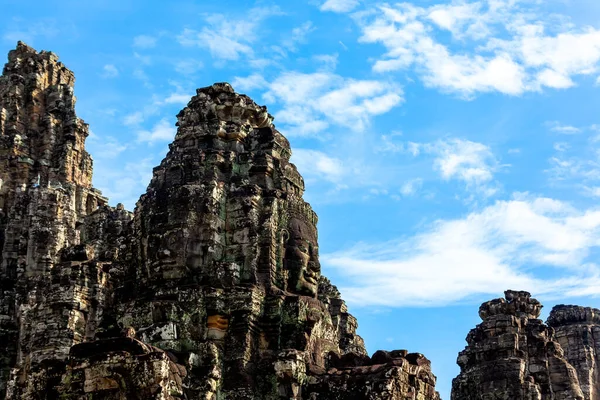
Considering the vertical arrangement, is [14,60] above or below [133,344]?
above

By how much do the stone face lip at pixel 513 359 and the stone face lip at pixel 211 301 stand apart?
38.1 ft

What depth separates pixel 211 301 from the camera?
2083 centimetres

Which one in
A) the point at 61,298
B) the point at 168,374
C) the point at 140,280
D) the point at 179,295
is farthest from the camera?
the point at 61,298

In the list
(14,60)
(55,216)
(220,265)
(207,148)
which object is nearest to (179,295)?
(220,265)

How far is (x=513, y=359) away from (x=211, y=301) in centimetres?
1670

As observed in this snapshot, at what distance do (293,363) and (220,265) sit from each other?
2937mm

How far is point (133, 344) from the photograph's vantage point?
688 inches

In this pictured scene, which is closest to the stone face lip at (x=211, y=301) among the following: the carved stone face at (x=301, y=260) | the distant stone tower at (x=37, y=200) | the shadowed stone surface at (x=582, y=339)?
the carved stone face at (x=301, y=260)

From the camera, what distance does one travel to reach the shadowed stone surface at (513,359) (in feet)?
110

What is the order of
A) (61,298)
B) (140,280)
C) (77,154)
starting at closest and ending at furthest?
(140,280)
(61,298)
(77,154)

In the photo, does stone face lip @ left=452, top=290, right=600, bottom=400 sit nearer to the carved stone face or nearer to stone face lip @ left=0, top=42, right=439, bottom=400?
stone face lip @ left=0, top=42, right=439, bottom=400

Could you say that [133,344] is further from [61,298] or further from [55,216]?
[55,216]

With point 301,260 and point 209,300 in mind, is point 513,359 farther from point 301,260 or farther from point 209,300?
point 209,300

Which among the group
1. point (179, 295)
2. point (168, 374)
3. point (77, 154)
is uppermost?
point (77, 154)
